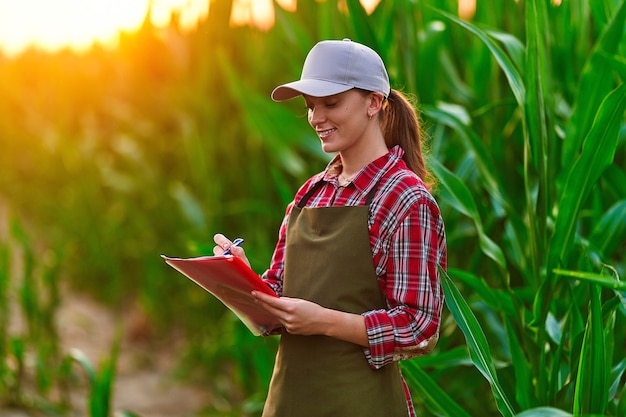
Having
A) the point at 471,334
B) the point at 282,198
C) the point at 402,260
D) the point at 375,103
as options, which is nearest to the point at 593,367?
the point at 471,334

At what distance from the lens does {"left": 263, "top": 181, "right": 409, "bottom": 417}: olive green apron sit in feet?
2.89

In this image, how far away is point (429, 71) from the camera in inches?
55.7

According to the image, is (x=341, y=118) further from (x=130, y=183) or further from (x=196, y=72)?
(x=130, y=183)

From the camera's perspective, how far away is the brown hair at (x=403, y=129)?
947 mm

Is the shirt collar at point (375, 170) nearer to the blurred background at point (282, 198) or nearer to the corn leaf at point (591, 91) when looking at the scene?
the blurred background at point (282, 198)

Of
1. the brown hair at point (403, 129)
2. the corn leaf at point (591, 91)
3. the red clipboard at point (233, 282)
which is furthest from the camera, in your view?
the corn leaf at point (591, 91)

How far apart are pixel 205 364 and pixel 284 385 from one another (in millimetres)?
1375

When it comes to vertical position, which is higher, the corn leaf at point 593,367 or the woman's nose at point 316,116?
the woman's nose at point 316,116

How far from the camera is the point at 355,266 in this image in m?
0.88

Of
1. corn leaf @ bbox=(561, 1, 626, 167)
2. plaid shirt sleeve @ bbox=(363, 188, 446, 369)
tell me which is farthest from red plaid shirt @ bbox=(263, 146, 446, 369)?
corn leaf @ bbox=(561, 1, 626, 167)

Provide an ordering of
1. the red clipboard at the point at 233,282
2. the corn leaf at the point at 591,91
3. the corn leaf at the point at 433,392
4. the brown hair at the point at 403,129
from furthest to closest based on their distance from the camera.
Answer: the corn leaf at the point at 591,91 < the corn leaf at the point at 433,392 < the brown hair at the point at 403,129 < the red clipboard at the point at 233,282

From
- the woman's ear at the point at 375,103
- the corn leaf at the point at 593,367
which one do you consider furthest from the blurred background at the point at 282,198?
the woman's ear at the point at 375,103

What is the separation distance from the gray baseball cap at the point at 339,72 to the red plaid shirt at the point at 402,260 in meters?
0.09

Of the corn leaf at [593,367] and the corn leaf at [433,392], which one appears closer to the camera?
the corn leaf at [593,367]
